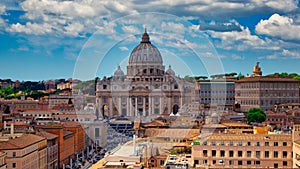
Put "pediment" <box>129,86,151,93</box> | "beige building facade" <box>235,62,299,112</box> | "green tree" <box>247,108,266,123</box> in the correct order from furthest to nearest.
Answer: "pediment" <box>129,86,151,93</box> < "beige building facade" <box>235,62,299,112</box> < "green tree" <box>247,108,266,123</box>

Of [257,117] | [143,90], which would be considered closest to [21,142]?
[257,117]

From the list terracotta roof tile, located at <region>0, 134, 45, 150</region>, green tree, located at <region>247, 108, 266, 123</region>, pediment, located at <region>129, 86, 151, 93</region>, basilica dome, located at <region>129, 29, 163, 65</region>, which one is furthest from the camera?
pediment, located at <region>129, 86, 151, 93</region>

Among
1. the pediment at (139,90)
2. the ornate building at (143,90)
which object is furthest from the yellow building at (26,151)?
the pediment at (139,90)

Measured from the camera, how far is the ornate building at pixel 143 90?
77.2 meters

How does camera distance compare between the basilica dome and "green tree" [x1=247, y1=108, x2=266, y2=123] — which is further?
the basilica dome

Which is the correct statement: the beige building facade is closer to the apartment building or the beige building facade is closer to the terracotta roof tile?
the terracotta roof tile

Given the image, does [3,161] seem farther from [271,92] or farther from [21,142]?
[271,92]

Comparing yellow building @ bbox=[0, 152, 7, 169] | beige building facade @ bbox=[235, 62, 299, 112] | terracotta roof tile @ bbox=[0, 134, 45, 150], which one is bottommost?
yellow building @ bbox=[0, 152, 7, 169]

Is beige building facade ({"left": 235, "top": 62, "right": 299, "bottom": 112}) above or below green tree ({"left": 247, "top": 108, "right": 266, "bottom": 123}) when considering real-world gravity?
above

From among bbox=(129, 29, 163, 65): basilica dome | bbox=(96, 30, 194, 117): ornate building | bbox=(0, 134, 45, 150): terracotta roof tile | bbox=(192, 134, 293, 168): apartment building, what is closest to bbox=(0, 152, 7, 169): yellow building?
bbox=(0, 134, 45, 150): terracotta roof tile

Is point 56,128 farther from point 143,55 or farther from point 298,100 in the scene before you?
point 143,55

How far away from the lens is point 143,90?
80.3 meters

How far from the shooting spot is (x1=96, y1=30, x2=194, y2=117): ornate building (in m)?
77.2

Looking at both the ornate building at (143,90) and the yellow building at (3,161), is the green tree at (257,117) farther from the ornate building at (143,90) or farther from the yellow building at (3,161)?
the yellow building at (3,161)
